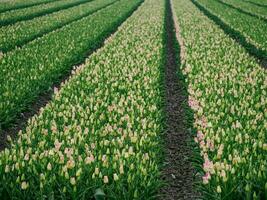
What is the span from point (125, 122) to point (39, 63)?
5.89 m

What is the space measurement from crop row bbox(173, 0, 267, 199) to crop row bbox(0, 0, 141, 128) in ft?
12.5

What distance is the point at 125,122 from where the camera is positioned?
7258mm

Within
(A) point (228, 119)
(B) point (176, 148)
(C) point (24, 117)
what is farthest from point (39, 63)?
(A) point (228, 119)

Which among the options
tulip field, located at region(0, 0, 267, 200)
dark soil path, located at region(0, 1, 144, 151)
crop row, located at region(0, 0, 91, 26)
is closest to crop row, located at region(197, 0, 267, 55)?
tulip field, located at region(0, 0, 267, 200)

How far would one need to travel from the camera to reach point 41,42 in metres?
16.0

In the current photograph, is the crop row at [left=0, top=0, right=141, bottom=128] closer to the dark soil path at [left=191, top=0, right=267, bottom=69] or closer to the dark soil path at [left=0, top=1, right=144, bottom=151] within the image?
the dark soil path at [left=0, top=1, right=144, bottom=151]

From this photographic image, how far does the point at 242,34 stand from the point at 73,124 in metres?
14.1

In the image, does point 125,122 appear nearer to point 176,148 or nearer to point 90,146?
point 176,148

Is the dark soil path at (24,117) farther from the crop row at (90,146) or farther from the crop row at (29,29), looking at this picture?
the crop row at (29,29)

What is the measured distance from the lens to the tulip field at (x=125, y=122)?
5188mm

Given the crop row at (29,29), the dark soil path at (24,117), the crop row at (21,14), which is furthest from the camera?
the crop row at (21,14)

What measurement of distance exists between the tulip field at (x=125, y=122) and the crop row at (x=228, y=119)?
0.02 metres

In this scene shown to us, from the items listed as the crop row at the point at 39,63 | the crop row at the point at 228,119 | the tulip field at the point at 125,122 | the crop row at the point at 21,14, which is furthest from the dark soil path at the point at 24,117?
the crop row at the point at 21,14

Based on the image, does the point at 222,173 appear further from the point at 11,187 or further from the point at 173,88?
the point at 173,88
